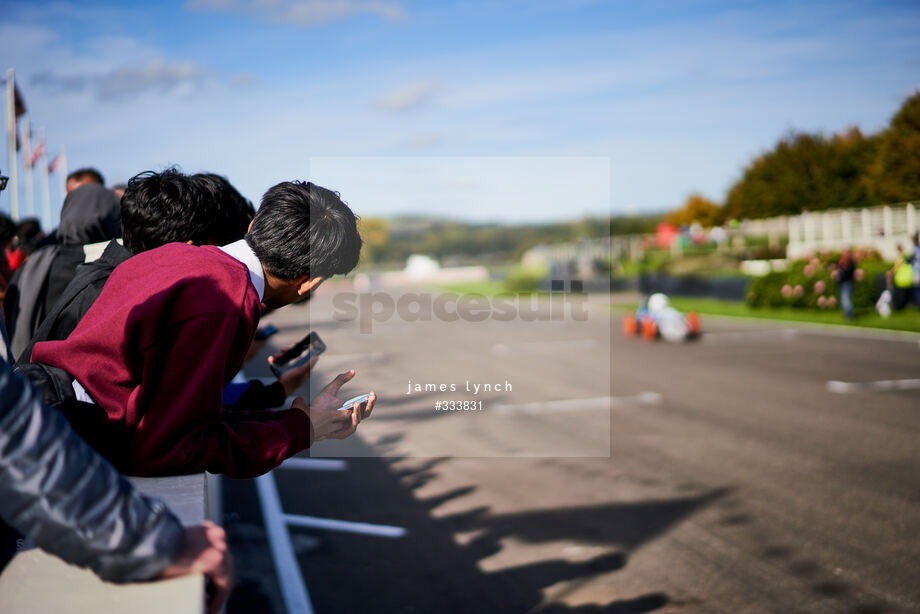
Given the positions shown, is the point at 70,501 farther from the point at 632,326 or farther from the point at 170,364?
the point at 632,326

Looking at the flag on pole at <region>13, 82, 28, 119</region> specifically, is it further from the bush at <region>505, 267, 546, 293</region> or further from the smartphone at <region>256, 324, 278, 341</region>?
the bush at <region>505, 267, 546, 293</region>

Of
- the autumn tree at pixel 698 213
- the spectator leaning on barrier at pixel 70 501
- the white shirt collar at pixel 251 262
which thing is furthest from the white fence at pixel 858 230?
the autumn tree at pixel 698 213

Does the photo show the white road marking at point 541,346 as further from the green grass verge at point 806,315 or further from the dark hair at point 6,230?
the dark hair at point 6,230

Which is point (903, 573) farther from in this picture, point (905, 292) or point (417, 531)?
point (905, 292)

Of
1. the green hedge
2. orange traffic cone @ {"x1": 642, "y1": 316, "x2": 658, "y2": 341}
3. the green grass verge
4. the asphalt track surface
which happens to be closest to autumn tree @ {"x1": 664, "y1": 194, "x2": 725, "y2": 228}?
the green grass verge

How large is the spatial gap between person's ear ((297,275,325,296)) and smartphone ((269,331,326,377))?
0.63 metres

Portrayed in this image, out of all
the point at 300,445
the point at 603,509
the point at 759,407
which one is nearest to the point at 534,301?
the point at 759,407

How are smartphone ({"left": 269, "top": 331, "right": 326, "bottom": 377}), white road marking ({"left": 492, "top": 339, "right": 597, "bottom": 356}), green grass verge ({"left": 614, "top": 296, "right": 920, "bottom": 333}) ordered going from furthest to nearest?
green grass verge ({"left": 614, "top": 296, "right": 920, "bottom": 333}) < white road marking ({"left": 492, "top": 339, "right": 597, "bottom": 356}) < smartphone ({"left": 269, "top": 331, "right": 326, "bottom": 377})

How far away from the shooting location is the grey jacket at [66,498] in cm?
127

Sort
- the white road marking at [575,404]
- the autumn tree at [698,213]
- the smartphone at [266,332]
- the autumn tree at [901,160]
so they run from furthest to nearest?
the autumn tree at [698,213]
the autumn tree at [901,160]
the white road marking at [575,404]
the smartphone at [266,332]

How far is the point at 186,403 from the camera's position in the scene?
178 centimetres

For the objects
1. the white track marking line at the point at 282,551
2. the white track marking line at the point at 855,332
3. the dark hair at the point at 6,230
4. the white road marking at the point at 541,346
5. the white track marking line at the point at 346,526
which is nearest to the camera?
the white track marking line at the point at 282,551

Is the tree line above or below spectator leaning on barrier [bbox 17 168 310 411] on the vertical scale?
above

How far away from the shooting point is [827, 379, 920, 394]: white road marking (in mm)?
10766
